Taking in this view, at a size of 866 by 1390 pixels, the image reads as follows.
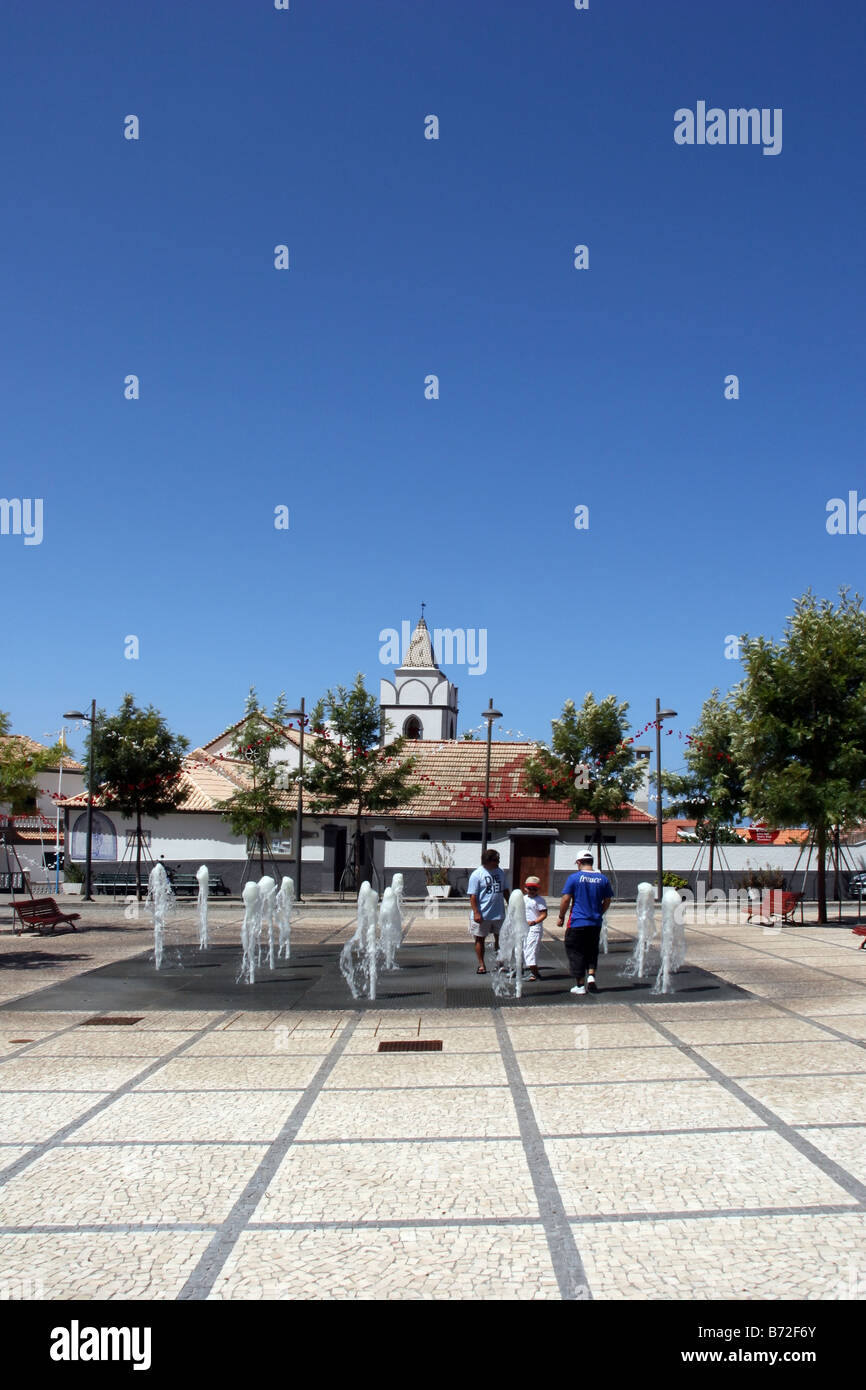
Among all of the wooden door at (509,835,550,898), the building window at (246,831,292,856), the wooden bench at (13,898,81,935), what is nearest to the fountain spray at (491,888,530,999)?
the wooden bench at (13,898,81,935)

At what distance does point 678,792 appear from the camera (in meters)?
38.1

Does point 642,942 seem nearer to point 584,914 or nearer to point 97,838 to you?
point 584,914

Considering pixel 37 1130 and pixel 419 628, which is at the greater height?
pixel 419 628

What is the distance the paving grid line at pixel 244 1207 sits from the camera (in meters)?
4.45

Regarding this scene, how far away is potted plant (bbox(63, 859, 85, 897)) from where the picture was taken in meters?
34.4

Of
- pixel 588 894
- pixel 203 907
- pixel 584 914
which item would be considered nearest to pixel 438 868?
pixel 203 907

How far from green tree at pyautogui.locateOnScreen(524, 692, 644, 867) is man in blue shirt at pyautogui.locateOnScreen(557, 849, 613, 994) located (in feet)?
70.1

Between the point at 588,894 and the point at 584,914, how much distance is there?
0.90 ft

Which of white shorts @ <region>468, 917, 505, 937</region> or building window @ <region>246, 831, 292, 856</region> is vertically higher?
white shorts @ <region>468, 917, 505, 937</region>

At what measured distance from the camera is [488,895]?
44.8ft

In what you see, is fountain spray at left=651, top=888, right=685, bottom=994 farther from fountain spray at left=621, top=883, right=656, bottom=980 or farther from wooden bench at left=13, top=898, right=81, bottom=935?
wooden bench at left=13, top=898, right=81, bottom=935
